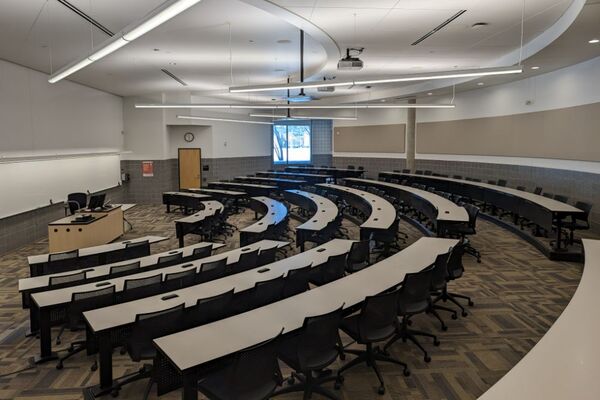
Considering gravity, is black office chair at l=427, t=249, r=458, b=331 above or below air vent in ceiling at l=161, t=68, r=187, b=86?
below

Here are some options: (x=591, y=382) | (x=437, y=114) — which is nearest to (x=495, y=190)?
(x=437, y=114)

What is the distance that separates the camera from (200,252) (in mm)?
6953

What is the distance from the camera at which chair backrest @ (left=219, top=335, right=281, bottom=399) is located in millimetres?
3092

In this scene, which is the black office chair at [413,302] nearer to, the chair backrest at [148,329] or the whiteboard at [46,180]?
the chair backrest at [148,329]

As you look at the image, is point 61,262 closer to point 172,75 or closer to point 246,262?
point 246,262

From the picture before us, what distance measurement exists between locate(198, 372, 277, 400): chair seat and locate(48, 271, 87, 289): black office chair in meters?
2.94

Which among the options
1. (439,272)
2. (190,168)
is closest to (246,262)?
(439,272)

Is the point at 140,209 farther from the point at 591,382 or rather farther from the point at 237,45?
the point at 591,382

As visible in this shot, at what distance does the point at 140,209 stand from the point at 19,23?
9764 millimetres

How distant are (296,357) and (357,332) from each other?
760mm

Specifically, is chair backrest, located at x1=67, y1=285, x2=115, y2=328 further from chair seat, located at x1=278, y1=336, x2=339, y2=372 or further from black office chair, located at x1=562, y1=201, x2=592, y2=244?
black office chair, located at x1=562, y1=201, x2=592, y2=244

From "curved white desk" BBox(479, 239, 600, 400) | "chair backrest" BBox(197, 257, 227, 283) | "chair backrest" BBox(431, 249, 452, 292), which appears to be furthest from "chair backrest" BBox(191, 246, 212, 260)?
"curved white desk" BBox(479, 239, 600, 400)

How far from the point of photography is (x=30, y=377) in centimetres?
448

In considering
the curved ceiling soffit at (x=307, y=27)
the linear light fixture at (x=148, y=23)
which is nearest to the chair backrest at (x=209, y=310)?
the linear light fixture at (x=148, y=23)
